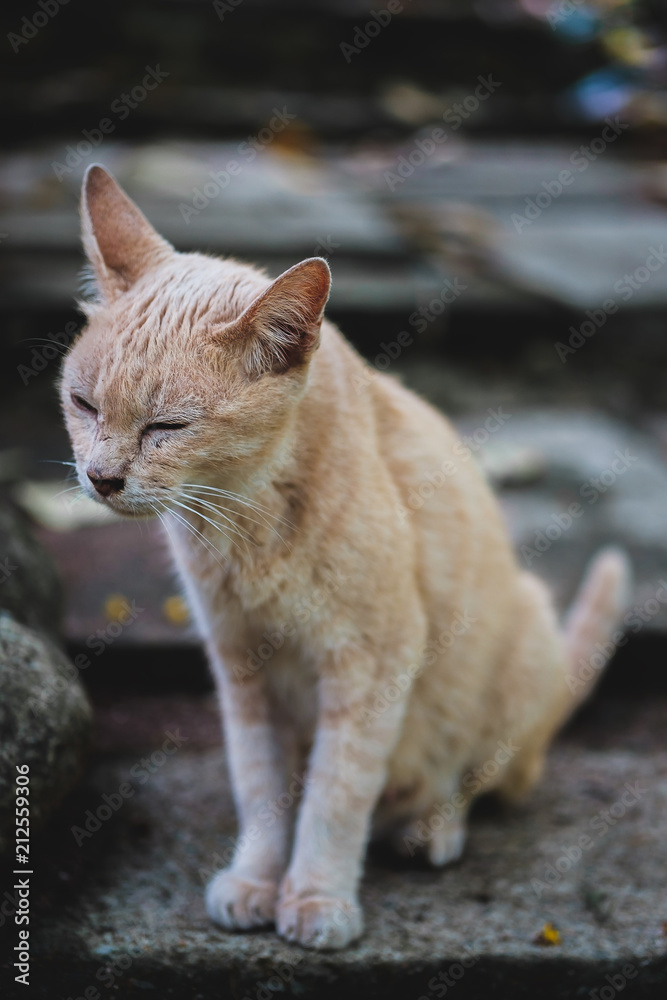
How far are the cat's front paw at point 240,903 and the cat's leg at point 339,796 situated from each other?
0.05m

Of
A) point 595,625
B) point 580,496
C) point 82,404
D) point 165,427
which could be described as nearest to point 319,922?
point 165,427

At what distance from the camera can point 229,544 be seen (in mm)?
2438

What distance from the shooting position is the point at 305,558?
2412mm

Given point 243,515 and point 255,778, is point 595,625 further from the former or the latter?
point 243,515

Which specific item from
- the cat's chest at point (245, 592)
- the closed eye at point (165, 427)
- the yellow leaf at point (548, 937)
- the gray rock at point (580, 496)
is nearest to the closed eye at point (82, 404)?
the closed eye at point (165, 427)

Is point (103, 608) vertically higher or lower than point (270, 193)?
lower

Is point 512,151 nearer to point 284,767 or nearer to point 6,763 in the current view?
point 284,767

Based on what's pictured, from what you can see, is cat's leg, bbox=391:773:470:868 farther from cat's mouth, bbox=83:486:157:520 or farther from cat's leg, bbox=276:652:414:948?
cat's mouth, bbox=83:486:157:520

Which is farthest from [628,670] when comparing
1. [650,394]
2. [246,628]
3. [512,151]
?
[512,151]


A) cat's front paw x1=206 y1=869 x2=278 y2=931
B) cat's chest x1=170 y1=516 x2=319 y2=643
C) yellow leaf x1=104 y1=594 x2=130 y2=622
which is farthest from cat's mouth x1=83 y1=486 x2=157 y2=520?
yellow leaf x1=104 y1=594 x2=130 y2=622

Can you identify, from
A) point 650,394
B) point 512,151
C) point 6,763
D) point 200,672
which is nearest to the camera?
point 6,763

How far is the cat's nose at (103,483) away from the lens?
216cm

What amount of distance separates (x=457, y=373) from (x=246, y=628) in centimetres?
344

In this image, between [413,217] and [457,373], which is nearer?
[457,373]
